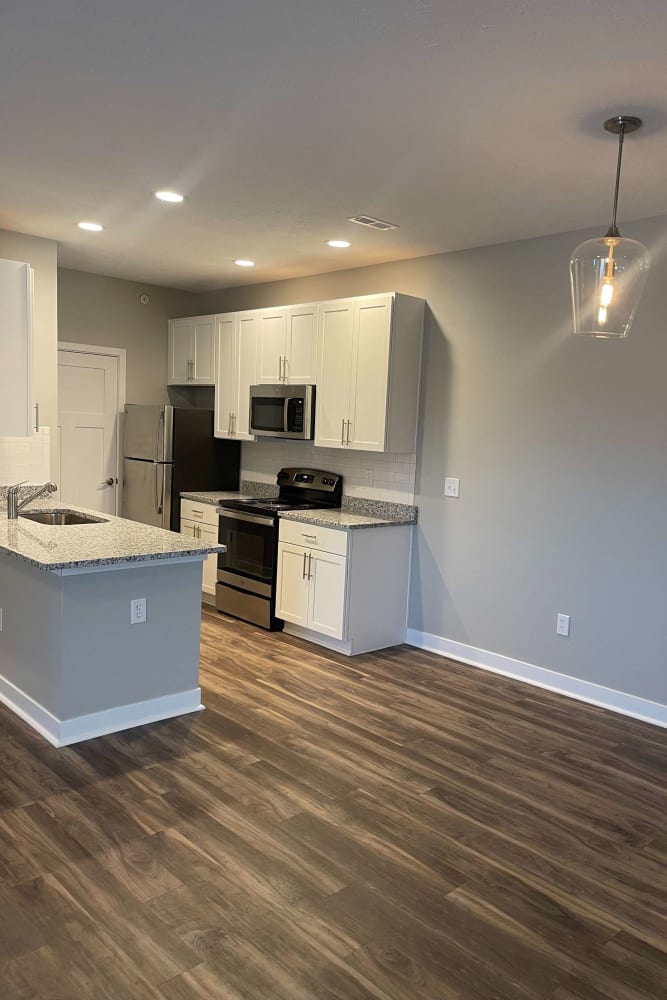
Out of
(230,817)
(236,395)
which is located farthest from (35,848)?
(236,395)

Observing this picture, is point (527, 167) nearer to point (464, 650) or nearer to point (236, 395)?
point (464, 650)

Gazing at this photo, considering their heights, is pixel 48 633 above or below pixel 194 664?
above

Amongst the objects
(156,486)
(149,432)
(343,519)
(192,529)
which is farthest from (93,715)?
(149,432)

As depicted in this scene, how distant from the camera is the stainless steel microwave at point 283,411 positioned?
5312mm

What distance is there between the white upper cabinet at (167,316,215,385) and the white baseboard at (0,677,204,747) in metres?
3.12

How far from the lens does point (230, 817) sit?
2816 mm

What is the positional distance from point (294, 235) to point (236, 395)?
1.73 m

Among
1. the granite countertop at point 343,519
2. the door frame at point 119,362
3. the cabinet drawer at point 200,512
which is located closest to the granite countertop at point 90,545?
the granite countertop at point 343,519

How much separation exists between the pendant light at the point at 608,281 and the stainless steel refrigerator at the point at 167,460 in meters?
3.98

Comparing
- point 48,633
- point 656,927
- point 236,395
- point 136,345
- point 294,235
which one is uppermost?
point 294,235

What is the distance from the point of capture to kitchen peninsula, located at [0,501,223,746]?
3303 millimetres

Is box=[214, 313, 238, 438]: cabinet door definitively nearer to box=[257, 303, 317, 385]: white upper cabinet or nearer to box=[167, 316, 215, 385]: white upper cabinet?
box=[167, 316, 215, 385]: white upper cabinet

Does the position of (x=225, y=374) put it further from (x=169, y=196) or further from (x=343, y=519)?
(x=169, y=196)

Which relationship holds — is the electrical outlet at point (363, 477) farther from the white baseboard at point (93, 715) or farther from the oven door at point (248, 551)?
the white baseboard at point (93, 715)
